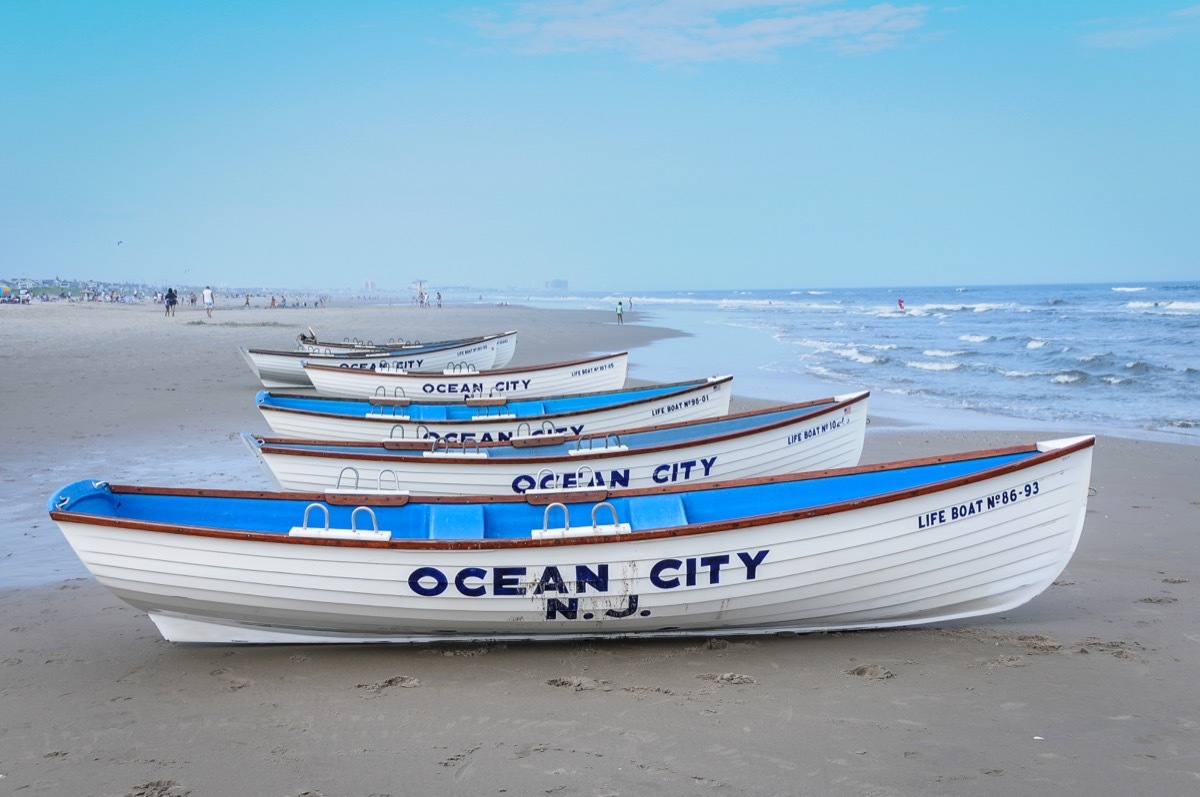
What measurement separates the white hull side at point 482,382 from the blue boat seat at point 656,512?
8.73 metres

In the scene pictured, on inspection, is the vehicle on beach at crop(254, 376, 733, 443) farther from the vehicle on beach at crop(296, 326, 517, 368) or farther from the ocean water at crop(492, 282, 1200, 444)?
the vehicle on beach at crop(296, 326, 517, 368)

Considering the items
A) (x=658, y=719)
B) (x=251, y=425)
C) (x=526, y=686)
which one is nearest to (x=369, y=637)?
(x=526, y=686)

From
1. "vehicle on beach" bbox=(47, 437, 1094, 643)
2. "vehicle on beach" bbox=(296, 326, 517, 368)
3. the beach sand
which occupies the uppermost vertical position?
"vehicle on beach" bbox=(296, 326, 517, 368)

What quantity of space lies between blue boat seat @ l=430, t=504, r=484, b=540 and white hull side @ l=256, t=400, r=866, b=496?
1.65 meters

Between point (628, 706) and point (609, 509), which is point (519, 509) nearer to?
point (609, 509)

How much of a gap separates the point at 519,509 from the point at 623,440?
288cm

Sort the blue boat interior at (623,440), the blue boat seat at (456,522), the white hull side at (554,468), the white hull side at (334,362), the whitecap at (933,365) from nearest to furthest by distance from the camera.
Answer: the blue boat seat at (456,522), the white hull side at (554,468), the blue boat interior at (623,440), the white hull side at (334,362), the whitecap at (933,365)

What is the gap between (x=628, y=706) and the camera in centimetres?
498

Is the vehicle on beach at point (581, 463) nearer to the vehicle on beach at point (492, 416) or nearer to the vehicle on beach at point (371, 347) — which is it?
the vehicle on beach at point (492, 416)

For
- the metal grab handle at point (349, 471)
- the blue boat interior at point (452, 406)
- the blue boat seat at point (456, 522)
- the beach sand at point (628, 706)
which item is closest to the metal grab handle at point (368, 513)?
the blue boat seat at point (456, 522)

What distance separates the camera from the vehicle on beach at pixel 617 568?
5.43 meters

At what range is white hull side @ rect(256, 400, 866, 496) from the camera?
8188 millimetres

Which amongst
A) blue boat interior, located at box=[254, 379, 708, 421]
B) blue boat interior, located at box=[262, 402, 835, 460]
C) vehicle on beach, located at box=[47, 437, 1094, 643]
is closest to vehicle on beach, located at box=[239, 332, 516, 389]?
blue boat interior, located at box=[254, 379, 708, 421]

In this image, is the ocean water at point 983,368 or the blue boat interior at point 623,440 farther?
the ocean water at point 983,368
